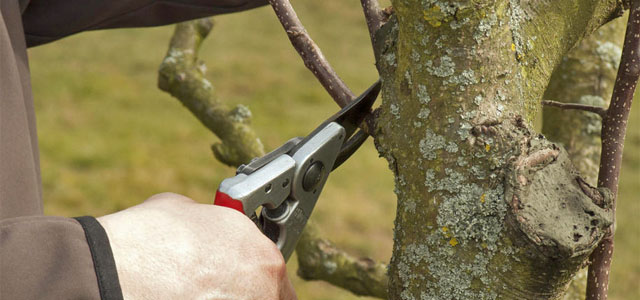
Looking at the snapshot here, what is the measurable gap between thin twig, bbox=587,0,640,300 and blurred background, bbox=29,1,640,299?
2.36 meters

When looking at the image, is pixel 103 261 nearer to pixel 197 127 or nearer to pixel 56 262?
pixel 56 262

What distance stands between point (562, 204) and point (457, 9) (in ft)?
0.94

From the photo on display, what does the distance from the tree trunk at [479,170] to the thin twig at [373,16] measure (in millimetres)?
124

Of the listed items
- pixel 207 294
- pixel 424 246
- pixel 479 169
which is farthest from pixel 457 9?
pixel 207 294

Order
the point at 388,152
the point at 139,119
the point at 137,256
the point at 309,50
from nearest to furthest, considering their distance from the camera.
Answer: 1. the point at 137,256
2. the point at 388,152
3. the point at 309,50
4. the point at 139,119

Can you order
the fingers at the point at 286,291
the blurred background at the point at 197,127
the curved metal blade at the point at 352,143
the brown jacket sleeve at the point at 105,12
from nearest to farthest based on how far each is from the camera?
the fingers at the point at 286,291 < the curved metal blade at the point at 352,143 < the brown jacket sleeve at the point at 105,12 < the blurred background at the point at 197,127

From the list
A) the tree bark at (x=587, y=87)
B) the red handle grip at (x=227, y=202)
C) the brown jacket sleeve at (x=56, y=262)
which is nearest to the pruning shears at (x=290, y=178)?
the red handle grip at (x=227, y=202)

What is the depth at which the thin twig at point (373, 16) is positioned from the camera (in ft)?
3.30

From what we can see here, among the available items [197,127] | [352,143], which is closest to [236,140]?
[352,143]

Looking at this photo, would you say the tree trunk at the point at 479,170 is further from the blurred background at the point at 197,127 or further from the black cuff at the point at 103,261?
the blurred background at the point at 197,127

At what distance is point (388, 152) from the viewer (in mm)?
909

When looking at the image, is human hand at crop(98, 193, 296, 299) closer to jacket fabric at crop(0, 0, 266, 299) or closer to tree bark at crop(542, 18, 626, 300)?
jacket fabric at crop(0, 0, 266, 299)

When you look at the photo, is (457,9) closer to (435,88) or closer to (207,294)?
(435,88)

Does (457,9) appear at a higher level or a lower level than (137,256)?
higher
